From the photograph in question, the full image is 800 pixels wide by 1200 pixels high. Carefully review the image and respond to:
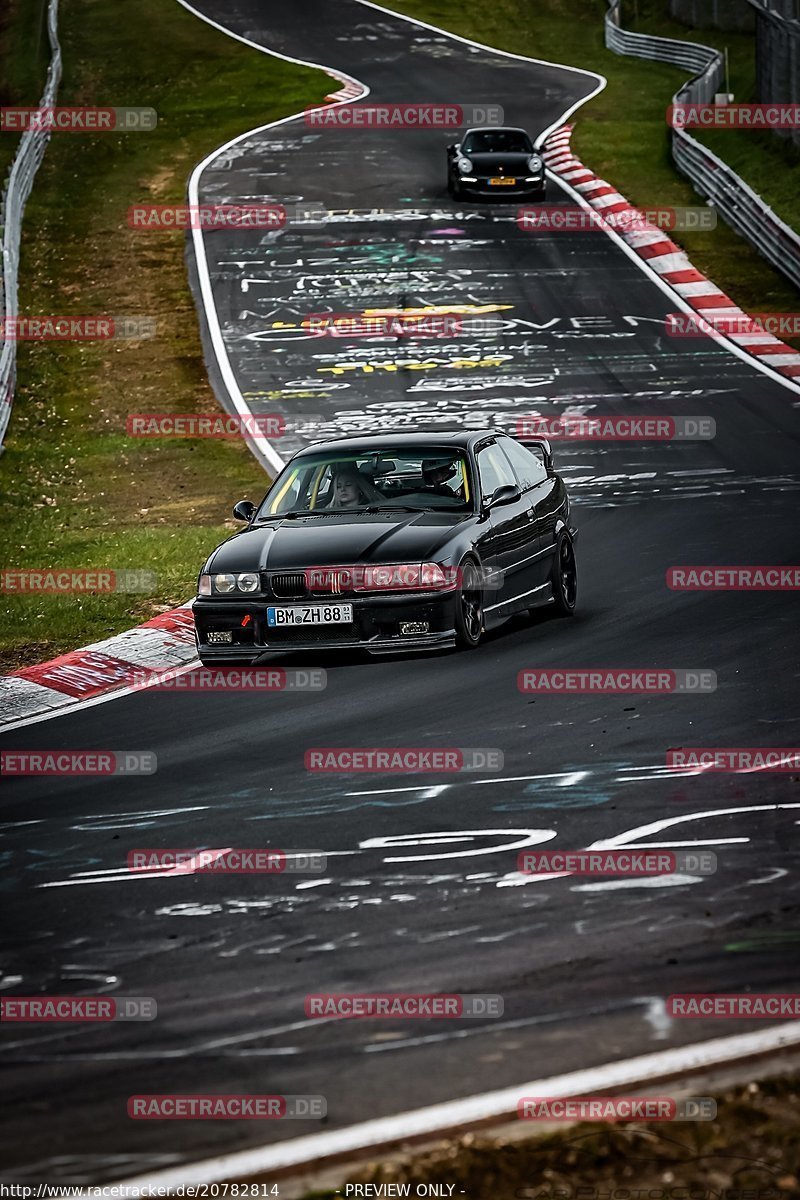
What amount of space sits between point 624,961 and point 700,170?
2943 cm

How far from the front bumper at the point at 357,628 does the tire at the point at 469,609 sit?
100 millimetres

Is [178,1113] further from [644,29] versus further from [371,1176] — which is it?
[644,29]

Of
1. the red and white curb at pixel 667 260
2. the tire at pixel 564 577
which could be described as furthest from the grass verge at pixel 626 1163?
the red and white curb at pixel 667 260

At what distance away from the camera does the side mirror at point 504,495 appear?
12461 mm

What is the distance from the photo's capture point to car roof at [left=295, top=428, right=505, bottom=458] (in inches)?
504

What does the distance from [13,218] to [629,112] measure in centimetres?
1555

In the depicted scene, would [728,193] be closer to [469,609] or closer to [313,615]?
[469,609]

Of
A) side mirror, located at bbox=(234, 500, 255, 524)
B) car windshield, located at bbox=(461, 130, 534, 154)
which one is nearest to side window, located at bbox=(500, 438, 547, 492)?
side mirror, located at bbox=(234, 500, 255, 524)

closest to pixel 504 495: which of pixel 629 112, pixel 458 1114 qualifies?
pixel 458 1114

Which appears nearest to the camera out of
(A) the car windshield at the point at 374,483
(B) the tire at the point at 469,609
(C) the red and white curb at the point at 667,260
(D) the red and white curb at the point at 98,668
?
(D) the red and white curb at the point at 98,668

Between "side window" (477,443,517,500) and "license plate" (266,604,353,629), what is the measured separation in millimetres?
1610

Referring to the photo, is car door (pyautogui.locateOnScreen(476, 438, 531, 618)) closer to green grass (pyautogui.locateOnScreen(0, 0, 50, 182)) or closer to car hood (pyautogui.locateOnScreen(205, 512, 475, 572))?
car hood (pyautogui.locateOnScreen(205, 512, 475, 572))

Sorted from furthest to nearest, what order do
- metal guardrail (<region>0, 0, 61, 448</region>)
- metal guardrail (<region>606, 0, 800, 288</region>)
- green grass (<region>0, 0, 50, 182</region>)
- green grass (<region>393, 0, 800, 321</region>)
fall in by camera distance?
green grass (<region>0, 0, 50, 182</region>)
green grass (<region>393, 0, 800, 321</region>)
metal guardrail (<region>606, 0, 800, 288</region>)
metal guardrail (<region>0, 0, 61, 448</region>)

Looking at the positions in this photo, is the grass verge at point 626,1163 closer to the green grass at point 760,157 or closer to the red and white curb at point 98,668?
the red and white curb at point 98,668
